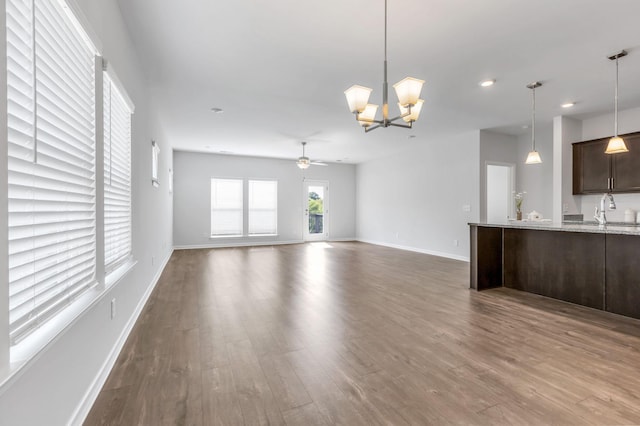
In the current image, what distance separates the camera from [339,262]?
634cm

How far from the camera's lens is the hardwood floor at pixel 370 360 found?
66.7 inches

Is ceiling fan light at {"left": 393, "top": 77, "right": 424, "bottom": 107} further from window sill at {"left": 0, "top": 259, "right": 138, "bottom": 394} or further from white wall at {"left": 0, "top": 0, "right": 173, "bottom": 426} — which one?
window sill at {"left": 0, "top": 259, "right": 138, "bottom": 394}

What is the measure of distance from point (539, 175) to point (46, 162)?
783 centimetres

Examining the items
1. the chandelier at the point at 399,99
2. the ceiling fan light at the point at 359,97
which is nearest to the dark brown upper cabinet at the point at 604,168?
the chandelier at the point at 399,99

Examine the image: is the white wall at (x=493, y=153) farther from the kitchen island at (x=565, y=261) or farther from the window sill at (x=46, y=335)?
the window sill at (x=46, y=335)

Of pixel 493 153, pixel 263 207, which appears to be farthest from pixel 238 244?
pixel 493 153

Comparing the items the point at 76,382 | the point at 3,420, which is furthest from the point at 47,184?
the point at 76,382

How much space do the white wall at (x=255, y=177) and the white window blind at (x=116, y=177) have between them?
5942 mm

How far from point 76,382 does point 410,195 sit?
7.61 meters

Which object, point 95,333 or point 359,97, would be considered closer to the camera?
point 95,333

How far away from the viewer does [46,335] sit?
126 cm

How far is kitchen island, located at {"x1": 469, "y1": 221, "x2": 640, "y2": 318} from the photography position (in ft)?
10.4

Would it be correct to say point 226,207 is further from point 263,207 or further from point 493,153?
point 493,153

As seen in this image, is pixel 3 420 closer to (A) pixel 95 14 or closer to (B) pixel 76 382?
(B) pixel 76 382
